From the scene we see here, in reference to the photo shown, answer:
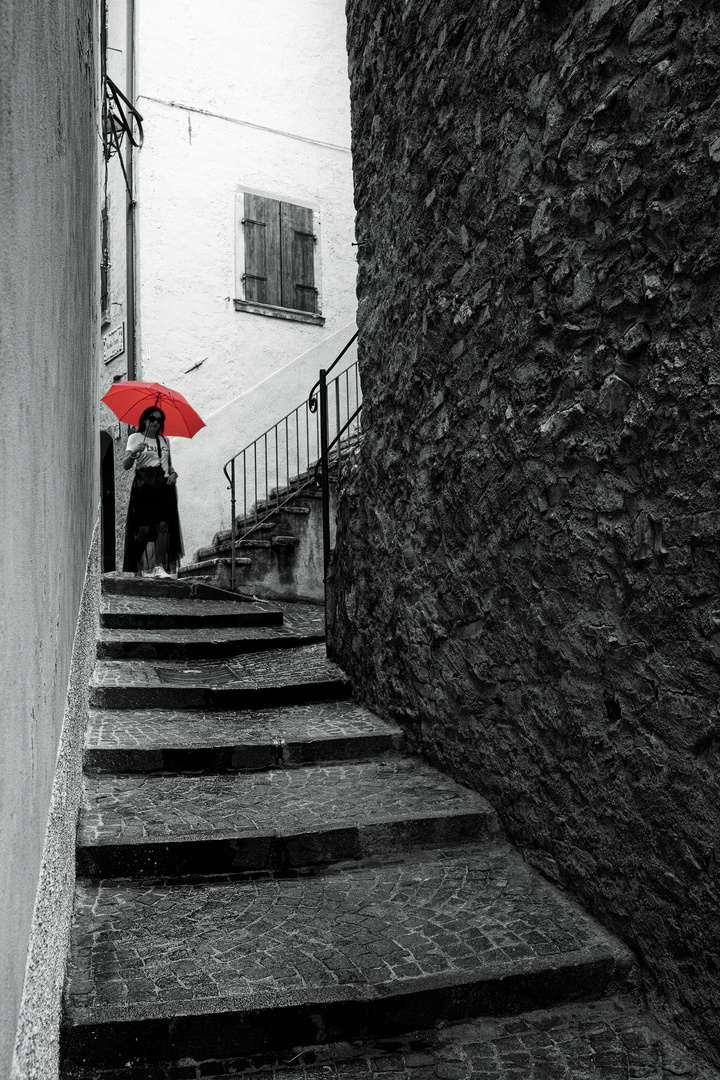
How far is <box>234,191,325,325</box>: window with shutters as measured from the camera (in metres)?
10.7

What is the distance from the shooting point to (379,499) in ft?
15.8

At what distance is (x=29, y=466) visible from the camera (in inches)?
54.7

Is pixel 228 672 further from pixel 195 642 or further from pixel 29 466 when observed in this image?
pixel 29 466

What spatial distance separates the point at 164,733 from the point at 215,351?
687 centimetres

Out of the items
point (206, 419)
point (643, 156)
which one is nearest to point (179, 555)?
point (206, 419)

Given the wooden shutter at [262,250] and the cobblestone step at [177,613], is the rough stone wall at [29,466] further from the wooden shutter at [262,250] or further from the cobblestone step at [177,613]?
the wooden shutter at [262,250]

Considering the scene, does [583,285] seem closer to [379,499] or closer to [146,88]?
[379,499]

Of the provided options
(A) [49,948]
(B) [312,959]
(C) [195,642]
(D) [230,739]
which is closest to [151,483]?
(C) [195,642]

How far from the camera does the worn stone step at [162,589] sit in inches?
281

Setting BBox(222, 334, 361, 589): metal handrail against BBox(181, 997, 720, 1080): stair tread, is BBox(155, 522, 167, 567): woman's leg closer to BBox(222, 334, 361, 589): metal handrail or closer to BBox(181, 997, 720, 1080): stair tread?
BBox(222, 334, 361, 589): metal handrail

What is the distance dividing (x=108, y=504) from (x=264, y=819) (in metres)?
7.41

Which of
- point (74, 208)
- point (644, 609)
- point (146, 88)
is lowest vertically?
point (644, 609)

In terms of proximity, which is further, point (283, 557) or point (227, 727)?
point (283, 557)

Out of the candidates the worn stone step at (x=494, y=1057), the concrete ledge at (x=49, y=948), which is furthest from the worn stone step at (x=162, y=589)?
the worn stone step at (x=494, y=1057)
